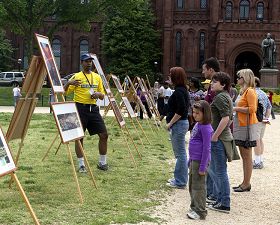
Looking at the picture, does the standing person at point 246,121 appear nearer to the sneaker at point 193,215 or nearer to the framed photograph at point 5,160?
the sneaker at point 193,215

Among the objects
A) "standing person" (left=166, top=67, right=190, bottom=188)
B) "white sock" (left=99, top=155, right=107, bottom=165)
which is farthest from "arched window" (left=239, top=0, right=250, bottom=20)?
"standing person" (left=166, top=67, right=190, bottom=188)

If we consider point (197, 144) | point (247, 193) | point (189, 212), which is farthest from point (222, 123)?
point (247, 193)

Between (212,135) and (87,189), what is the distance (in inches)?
83.1

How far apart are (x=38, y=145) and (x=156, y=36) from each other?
4107 centimetres

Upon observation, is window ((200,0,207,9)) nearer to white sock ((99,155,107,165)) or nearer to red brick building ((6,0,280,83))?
red brick building ((6,0,280,83))

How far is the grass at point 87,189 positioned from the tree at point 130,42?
37665 mm

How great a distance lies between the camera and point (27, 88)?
25.5 ft

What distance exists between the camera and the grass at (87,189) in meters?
6.15

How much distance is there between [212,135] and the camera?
22.5ft

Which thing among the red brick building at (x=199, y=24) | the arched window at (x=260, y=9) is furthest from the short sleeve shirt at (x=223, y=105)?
the arched window at (x=260, y=9)

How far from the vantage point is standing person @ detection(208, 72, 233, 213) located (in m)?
6.86

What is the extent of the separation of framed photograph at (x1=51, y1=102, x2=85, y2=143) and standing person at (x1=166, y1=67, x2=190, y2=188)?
155 cm

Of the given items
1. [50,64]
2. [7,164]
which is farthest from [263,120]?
[7,164]

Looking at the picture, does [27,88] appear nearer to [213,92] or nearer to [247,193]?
[213,92]
